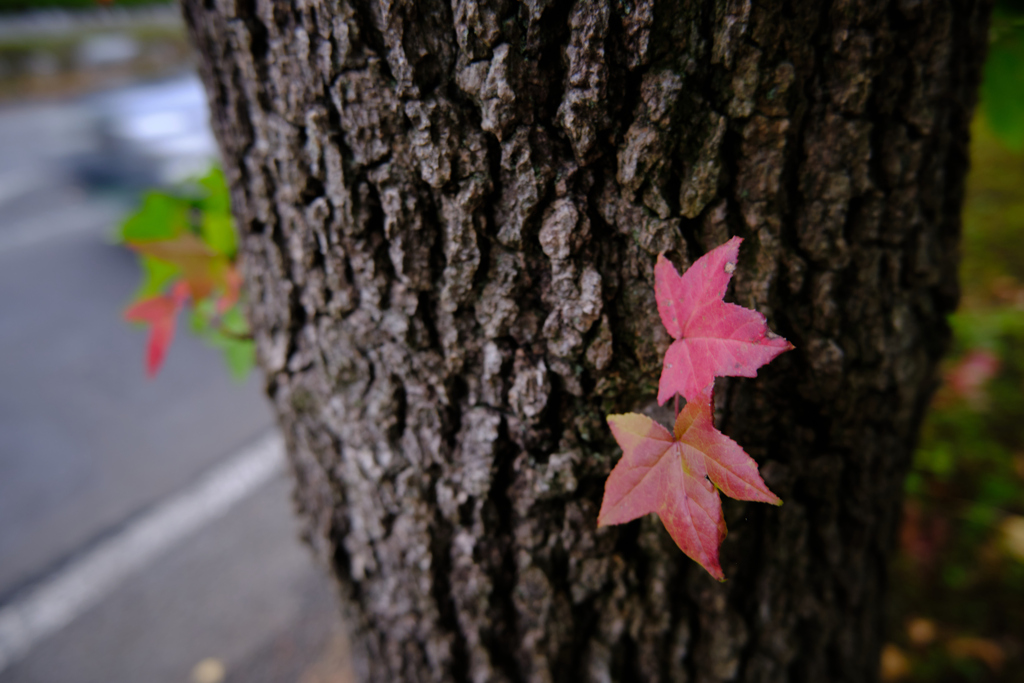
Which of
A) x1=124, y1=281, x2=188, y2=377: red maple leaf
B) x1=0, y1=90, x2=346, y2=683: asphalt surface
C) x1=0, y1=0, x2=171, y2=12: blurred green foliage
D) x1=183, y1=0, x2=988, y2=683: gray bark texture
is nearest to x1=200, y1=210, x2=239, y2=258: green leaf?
x1=124, y1=281, x2=188, y2=377: red maple leaf

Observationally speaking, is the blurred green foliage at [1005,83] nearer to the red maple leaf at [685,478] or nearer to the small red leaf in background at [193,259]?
the red maple leaf at [685,478]

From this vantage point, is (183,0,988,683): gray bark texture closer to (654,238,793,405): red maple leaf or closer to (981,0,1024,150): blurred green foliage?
(654,238,793,405): red maple leaf

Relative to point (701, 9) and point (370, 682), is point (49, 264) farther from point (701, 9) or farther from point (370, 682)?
point (701, 9)

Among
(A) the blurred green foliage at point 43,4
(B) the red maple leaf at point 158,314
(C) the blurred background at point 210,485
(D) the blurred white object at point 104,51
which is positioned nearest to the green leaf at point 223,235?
(C) the blurred background at point 210,485

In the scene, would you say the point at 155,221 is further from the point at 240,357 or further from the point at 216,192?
the point at 240,357

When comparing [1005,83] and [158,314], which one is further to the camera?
[158,314]

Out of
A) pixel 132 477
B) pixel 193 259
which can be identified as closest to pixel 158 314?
pixel 193 259
